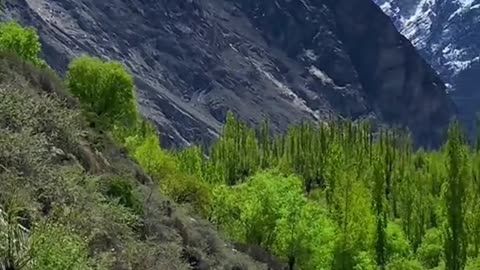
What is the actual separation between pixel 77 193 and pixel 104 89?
121 ft

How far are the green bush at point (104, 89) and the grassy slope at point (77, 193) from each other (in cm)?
2192

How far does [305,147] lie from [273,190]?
182ft

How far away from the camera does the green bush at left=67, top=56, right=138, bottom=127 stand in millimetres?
51906

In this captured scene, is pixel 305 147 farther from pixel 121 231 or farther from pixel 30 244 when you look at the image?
pixel 30 244

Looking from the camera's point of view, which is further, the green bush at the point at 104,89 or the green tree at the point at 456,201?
the green tree at the point at 456,201

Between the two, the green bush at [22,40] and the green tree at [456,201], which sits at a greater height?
the green tree at [456,201]

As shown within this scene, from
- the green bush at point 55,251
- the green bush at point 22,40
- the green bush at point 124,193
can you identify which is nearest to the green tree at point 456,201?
the green bush at point 22,40

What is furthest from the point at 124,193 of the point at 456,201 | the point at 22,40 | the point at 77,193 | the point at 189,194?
the point at 22,40


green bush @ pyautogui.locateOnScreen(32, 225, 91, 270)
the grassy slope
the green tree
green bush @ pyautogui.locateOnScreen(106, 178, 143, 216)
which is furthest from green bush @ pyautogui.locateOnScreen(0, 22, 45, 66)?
green bush @ pyautogui.locateOnScreen(32, 225, 91, 270)

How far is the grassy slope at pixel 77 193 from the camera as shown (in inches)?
607

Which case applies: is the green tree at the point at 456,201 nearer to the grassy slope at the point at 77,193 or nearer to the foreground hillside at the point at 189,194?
the foreground hillside at the point at 189,194

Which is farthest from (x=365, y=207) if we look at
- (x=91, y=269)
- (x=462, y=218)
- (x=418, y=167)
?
(x=418, y=167)

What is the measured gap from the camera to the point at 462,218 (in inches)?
2072

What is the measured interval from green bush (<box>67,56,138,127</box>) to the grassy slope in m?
21.9
